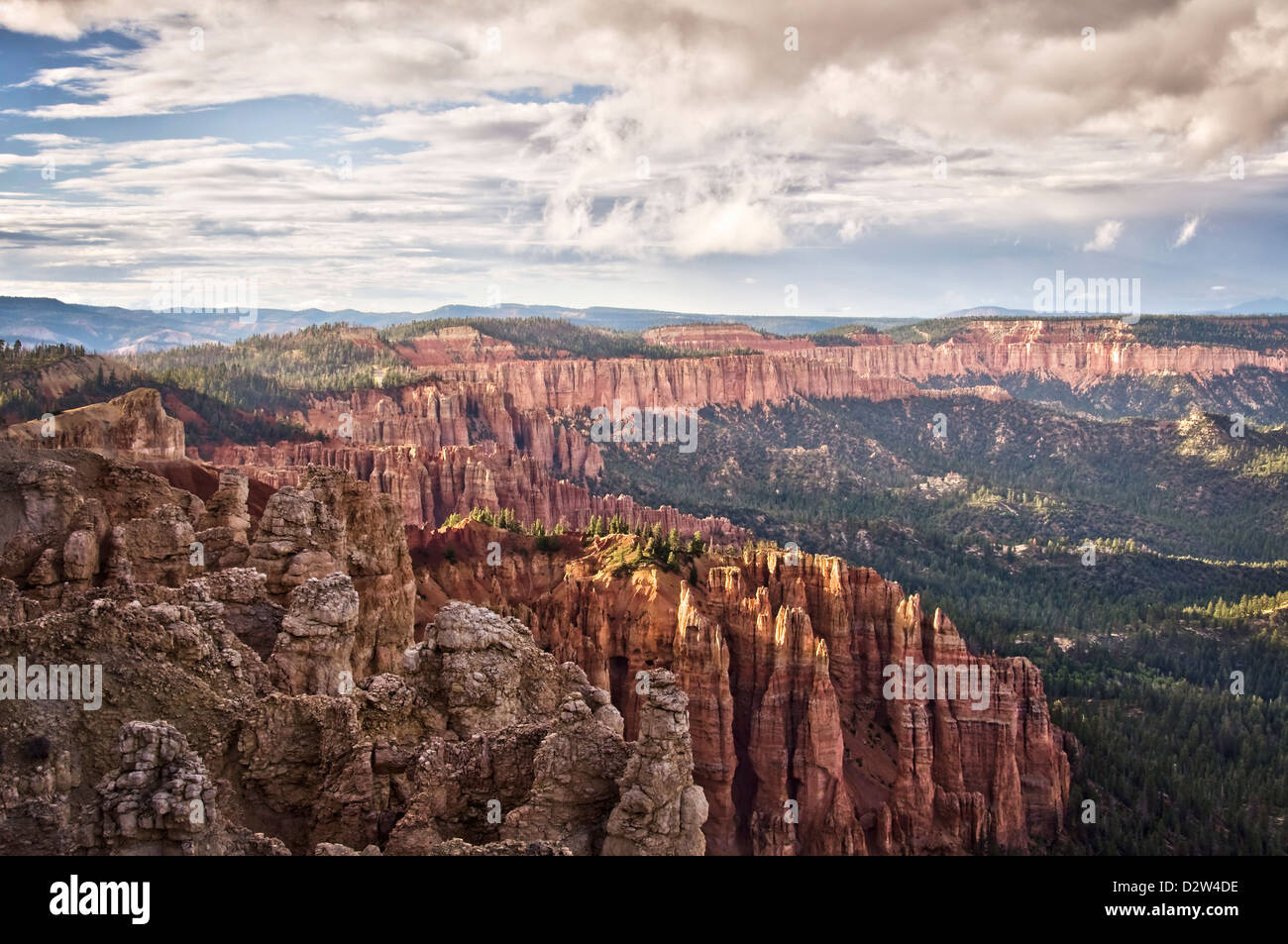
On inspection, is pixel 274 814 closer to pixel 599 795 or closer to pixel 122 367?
pixel 599 795

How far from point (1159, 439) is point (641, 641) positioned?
163 metres

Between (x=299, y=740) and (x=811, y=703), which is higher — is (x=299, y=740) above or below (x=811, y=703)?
above

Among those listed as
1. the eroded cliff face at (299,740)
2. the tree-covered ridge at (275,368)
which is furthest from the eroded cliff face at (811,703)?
the tree-covered ridge at (275,368)

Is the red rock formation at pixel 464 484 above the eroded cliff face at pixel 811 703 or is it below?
above

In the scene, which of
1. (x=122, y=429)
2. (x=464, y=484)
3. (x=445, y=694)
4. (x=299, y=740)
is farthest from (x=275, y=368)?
(x=299, y=740)

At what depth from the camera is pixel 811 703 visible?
4256 centimetres

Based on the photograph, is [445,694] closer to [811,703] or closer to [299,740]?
[299,740]

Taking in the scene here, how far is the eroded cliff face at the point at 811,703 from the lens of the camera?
42375 mm

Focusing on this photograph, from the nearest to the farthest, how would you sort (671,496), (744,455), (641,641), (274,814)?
(274,814) < (641,641) < (671,496) < (744,455)

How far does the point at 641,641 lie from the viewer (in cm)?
4666

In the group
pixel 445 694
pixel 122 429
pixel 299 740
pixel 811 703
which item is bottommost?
pixel 811 703

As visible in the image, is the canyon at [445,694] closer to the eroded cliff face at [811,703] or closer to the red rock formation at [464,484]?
the eroded cliff face at [811,703]

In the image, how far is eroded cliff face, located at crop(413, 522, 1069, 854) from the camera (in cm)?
4238
